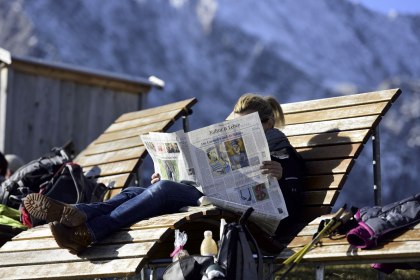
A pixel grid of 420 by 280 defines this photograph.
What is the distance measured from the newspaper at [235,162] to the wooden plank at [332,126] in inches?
34.2

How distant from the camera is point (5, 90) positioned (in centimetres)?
972

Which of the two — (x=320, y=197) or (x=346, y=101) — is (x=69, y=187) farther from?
(x=346, y=101)

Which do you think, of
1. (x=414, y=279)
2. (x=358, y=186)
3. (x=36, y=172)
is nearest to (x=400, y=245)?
(x=414, y=279)

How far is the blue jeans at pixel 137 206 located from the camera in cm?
462

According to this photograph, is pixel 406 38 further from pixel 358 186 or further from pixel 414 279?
pixel 414 279

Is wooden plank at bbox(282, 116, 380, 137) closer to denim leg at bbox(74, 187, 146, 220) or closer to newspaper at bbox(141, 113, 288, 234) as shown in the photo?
newspaper at bbox(141, 113, 288, 234)

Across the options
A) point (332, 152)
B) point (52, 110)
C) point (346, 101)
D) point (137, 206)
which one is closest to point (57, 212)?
point (137, 206)

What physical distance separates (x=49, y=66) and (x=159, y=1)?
1094 inches

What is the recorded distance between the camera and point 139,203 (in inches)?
186

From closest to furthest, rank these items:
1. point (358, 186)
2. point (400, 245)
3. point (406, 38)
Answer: point (400, 245)
point (358, 186)
point (406, 38)

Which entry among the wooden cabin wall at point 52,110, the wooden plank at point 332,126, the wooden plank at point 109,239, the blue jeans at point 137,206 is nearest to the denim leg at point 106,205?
the blue jeans at point 137,206

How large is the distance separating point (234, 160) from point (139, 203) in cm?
52

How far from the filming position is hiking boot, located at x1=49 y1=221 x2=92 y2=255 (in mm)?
4465

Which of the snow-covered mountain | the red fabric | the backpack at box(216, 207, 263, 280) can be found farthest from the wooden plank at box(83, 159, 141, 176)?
the snow-covered mountain
